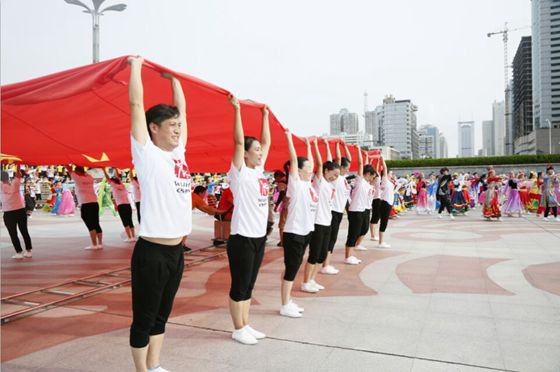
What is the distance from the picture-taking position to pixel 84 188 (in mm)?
8305

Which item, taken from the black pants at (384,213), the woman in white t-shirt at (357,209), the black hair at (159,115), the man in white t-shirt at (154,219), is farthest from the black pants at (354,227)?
the black hair at (159,115)

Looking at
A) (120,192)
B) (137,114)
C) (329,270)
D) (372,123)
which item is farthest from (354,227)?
(372,123)

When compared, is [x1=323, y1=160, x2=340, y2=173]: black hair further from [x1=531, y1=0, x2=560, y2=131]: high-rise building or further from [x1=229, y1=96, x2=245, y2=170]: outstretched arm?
[x1=531, y1=0, x2=560, y2=131]: high-rise building

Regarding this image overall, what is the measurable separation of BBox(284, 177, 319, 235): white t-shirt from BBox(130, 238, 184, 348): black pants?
5.76 feet

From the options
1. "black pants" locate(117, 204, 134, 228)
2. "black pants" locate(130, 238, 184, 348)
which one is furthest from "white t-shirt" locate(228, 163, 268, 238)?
"black pants" locate(117, 204, 134, 228)

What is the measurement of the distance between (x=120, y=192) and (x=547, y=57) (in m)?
96.2

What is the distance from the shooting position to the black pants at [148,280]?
7.62 ft

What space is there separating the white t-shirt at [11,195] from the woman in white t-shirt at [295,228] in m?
5.94

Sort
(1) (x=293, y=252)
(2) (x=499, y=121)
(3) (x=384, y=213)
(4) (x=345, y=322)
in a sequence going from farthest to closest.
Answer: (2) (x=499, y=121), (3) (x=384, y=213), (1) (x=293, y=252), (4) (x=345, y=322)

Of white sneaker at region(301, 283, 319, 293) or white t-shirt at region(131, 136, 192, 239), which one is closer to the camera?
white t-shirt at region(131, 136, 192, 239)

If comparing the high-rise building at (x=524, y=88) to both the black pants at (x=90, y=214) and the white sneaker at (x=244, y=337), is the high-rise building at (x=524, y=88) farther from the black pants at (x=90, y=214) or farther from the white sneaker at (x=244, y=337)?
the white sneaker at (x=244, y=337)

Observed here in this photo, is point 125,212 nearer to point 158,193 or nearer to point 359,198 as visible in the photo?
point 359,198

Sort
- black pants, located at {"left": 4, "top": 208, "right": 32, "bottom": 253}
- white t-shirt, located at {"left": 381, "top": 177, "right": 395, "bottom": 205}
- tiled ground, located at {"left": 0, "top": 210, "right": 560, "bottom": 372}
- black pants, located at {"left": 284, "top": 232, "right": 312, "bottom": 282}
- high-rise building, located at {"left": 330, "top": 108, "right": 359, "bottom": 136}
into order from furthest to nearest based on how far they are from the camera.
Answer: high-rise building, located at {"left": 330, "top": 108, "right": 359, "bottom": 136} → white t-shirt, located at {"left": 381, "top": 177, "right": 395, "bottom": 205} → black pants, located at {"left": 4, "top": 208, "right": 32, "bottom": 253} → black pants, located at {"left": 284, "top": 232, "right": 312, "bottom": 282} → tiled ground, located at {"left": 0, "top": 210, "right": 560, "bottom": 372}

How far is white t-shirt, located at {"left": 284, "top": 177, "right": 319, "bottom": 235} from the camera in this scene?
159 inches
